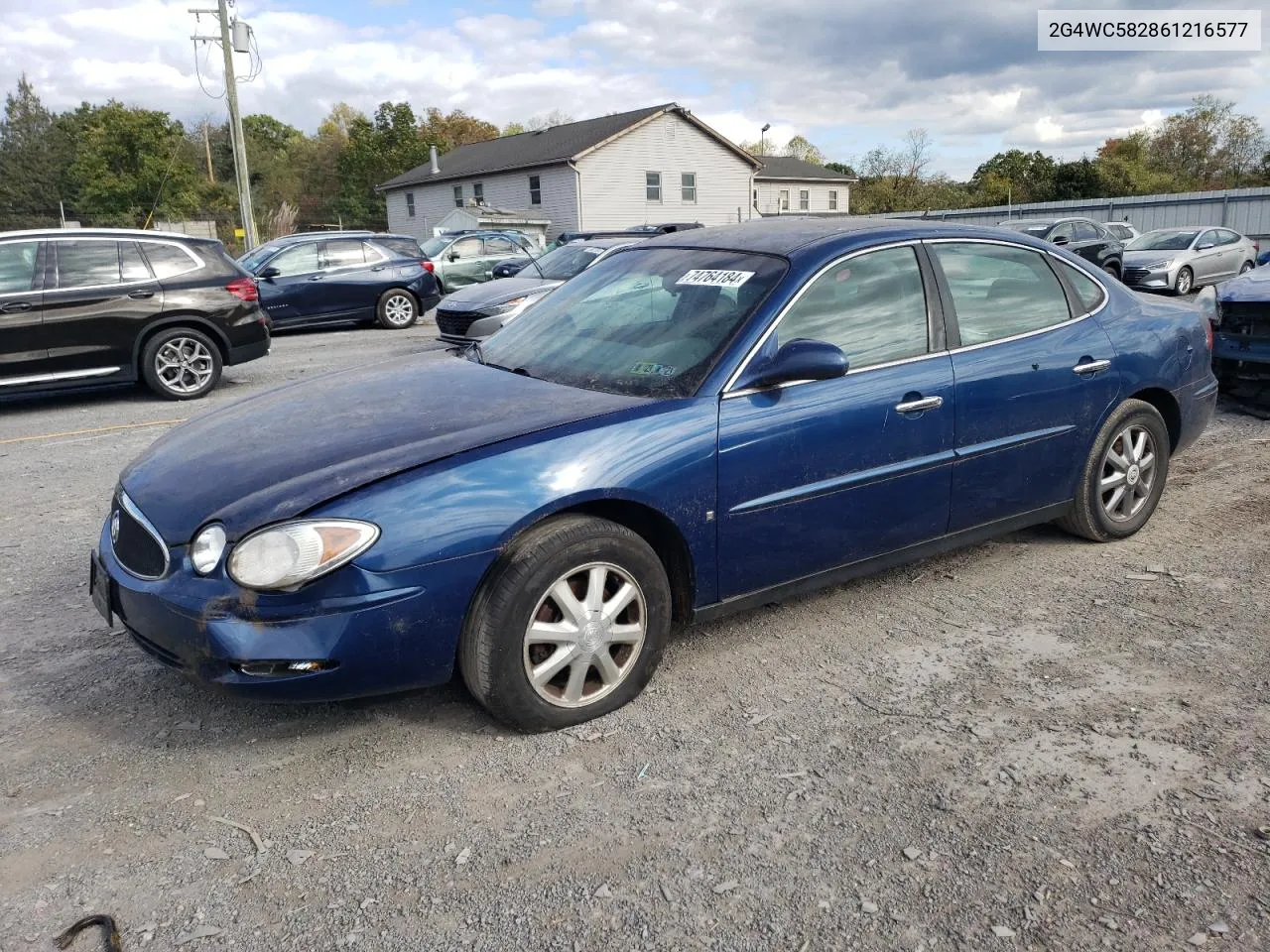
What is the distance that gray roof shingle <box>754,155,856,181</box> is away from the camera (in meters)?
54.8

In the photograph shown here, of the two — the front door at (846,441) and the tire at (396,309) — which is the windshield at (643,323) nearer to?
the front door at (846,441)

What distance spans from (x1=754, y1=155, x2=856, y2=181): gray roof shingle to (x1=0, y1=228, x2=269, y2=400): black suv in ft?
154

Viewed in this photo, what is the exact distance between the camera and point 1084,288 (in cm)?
481

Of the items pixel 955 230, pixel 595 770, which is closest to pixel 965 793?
pixel 595 770

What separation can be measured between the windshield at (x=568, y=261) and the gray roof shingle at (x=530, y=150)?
27.8 m

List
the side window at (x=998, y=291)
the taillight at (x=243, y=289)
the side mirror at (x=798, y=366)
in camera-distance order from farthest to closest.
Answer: the taillight at (x=243, y=289) < the side window at (x=998, y=291) < the side mirror at (x=798, y=366)

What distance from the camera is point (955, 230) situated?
450cm

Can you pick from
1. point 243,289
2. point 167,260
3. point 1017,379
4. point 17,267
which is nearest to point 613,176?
point 243,289

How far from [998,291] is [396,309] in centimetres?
1368

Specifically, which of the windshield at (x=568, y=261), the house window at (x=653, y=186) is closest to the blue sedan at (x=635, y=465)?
the windshield at (x=568, y=261)

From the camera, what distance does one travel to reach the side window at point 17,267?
8.98m

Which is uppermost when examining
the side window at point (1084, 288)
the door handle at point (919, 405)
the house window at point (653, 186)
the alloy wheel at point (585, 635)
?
the house window at point (653, 186)

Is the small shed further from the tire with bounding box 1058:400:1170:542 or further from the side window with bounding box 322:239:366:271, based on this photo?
the tire with bounding box 1058:400:1170:542

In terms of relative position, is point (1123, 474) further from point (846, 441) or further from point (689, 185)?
point (689, 185)
